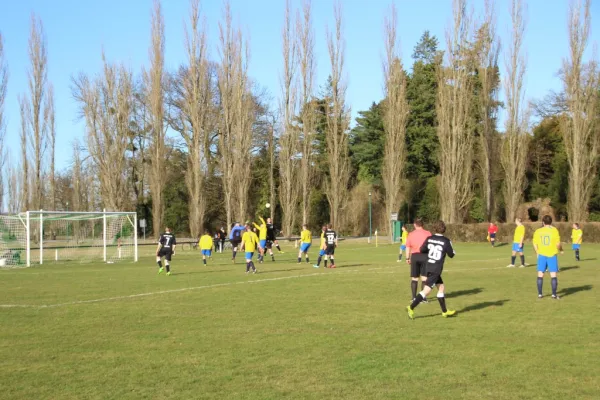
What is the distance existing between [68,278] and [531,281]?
1508 centimetres

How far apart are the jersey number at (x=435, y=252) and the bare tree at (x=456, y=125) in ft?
128

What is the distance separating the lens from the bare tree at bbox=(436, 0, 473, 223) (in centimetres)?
5069

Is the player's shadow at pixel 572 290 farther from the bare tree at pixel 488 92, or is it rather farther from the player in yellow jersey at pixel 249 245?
the bare tree at pixel 488 92

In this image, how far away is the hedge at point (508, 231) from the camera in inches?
1751

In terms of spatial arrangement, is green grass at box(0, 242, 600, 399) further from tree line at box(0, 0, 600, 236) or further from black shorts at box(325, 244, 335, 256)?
tree line at box(0, 0, 600, 236)

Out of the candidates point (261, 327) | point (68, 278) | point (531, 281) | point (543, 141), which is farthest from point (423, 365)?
point (543, 141)

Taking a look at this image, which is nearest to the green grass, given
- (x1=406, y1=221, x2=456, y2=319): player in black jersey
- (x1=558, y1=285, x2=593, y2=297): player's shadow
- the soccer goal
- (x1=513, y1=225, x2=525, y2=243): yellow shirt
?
(x1=558, y1=285, x2=593, y2=297): player's shadow

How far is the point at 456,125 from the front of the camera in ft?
168

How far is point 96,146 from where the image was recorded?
51.2m

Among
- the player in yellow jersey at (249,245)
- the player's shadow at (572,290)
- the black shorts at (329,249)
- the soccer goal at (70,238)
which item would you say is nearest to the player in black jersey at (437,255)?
the player's shadow at (572,290)

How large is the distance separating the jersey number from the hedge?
36.0 m

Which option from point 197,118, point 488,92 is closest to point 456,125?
point 488,92

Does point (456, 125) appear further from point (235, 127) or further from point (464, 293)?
point (464, 293)

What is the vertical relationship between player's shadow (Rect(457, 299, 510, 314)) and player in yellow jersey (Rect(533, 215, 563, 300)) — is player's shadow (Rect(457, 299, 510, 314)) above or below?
below
